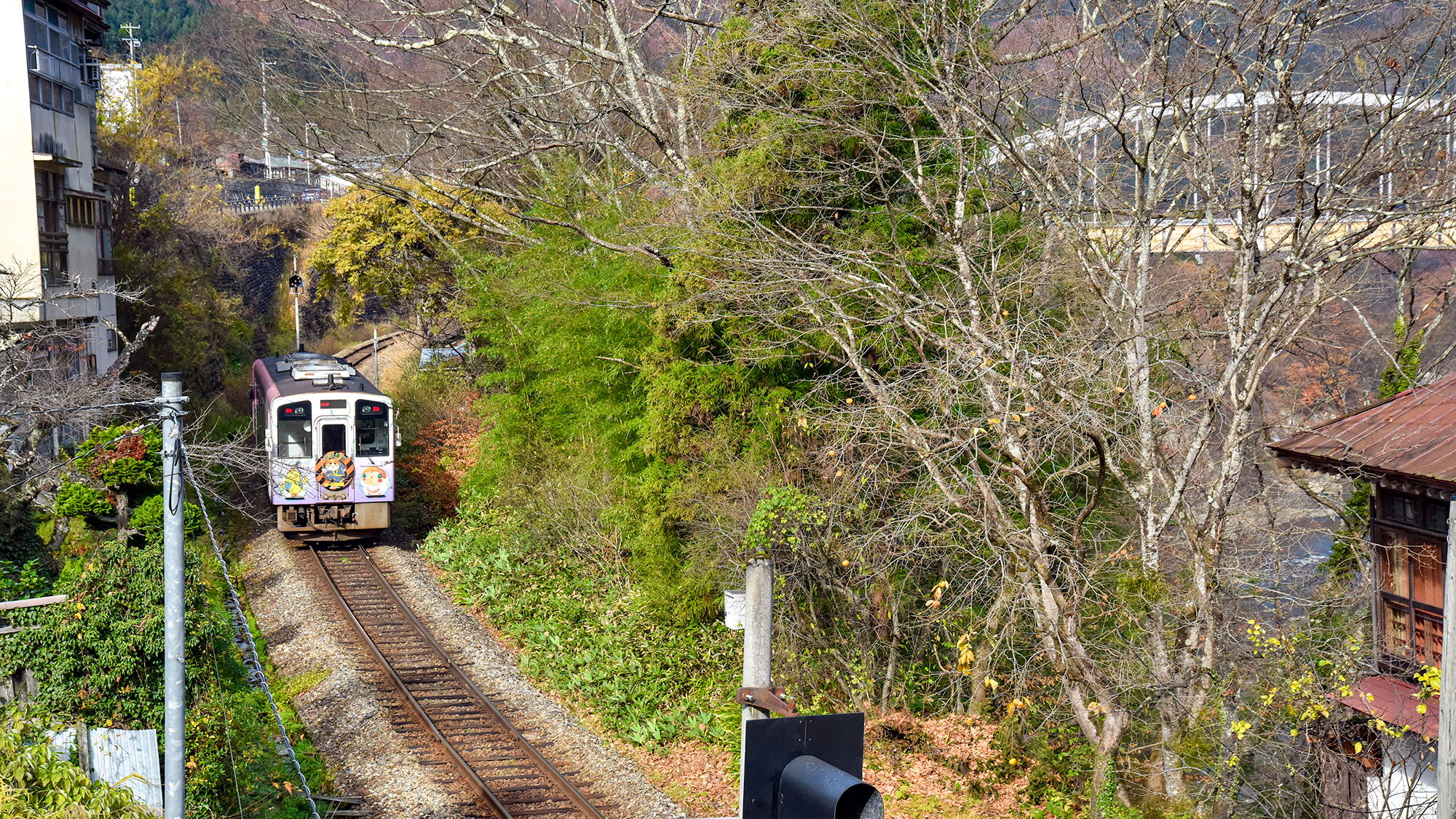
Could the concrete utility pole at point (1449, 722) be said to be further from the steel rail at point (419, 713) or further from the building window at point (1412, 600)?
the steel rail at point (419, 713)

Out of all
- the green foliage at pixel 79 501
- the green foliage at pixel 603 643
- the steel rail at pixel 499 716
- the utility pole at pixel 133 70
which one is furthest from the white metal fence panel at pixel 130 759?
the utility pole at pixel 133 70

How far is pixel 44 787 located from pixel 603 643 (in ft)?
24.5

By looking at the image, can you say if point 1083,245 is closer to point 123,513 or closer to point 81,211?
point 123,513

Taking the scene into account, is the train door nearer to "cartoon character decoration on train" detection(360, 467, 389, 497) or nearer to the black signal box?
"cartoon character decoration on train" detection(360, 467, 389, 497)

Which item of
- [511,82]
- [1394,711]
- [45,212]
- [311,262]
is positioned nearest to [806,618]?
[1394,711]

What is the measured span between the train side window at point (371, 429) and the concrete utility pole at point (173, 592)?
11875 millimetres

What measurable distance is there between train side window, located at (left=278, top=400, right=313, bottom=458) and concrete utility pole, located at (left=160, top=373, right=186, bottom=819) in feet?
38.8

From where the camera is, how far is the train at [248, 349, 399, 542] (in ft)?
60.6

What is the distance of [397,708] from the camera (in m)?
13.1

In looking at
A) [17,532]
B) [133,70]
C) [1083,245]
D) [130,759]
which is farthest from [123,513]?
[133,70]

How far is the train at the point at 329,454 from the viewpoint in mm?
18469

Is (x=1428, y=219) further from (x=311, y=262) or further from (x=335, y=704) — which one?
(x=311, y=262)

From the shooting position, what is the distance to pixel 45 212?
20.9m

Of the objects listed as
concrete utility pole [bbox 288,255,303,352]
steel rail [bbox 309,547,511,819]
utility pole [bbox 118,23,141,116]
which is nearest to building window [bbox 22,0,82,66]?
concrete utility pole [bbox 288,255,303,352]
